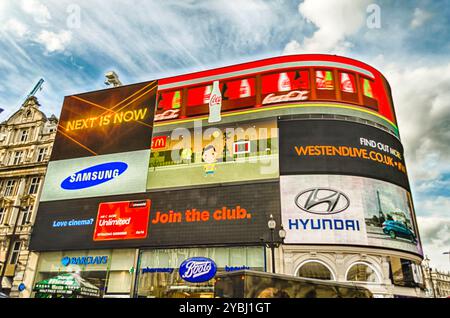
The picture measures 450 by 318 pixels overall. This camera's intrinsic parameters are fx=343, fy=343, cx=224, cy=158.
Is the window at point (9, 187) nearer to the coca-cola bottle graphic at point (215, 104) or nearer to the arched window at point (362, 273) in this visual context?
the coca-cola bottle graphic at point (215, 104)

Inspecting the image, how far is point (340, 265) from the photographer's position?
2614 centimetres

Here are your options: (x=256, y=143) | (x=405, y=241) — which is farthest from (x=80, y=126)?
(x=405, y=241)

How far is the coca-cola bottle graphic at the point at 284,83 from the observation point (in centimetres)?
3250

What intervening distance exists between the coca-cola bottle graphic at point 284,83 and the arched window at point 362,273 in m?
16.5

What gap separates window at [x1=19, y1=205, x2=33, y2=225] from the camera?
3691 centimetres

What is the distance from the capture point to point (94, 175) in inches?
1379

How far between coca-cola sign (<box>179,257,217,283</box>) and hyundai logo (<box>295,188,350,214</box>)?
8.70 meters

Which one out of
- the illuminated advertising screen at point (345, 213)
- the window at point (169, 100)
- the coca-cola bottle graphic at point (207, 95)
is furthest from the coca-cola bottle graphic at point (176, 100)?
the illuminated advertising screen at point (345, 213)

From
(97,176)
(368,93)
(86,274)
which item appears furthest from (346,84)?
(86,274)

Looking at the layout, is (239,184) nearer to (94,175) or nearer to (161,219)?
(161,219)
